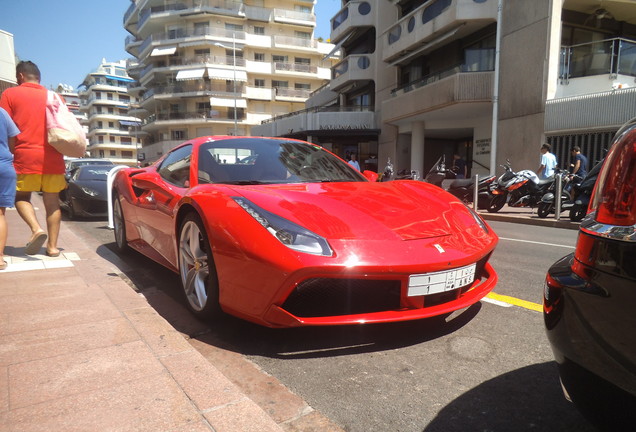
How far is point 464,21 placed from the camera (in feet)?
55.0

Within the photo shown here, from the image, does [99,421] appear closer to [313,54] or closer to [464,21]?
[464,21]

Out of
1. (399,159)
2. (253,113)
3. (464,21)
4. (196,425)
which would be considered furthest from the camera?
(253,113)

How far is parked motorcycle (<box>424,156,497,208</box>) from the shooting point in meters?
11.0

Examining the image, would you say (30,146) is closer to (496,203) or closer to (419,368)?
(419,368)

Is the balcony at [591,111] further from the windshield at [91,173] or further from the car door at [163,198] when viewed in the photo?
the windshield at [91,173]

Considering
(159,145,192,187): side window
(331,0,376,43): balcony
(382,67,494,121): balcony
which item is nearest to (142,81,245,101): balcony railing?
(331,0,376,43): balcony

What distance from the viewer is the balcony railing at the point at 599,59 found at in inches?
515

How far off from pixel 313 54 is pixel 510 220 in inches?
1869

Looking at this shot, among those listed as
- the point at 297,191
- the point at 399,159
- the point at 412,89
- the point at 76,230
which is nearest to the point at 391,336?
the point at 297,191

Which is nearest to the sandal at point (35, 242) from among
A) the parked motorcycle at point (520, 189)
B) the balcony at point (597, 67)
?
the parked motorcycle at point (520, 189)

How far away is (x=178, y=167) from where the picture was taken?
3.70m

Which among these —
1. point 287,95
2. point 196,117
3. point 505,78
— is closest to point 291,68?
point 287,95

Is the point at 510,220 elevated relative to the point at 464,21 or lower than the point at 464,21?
lower

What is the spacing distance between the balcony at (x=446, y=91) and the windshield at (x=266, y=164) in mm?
13712
